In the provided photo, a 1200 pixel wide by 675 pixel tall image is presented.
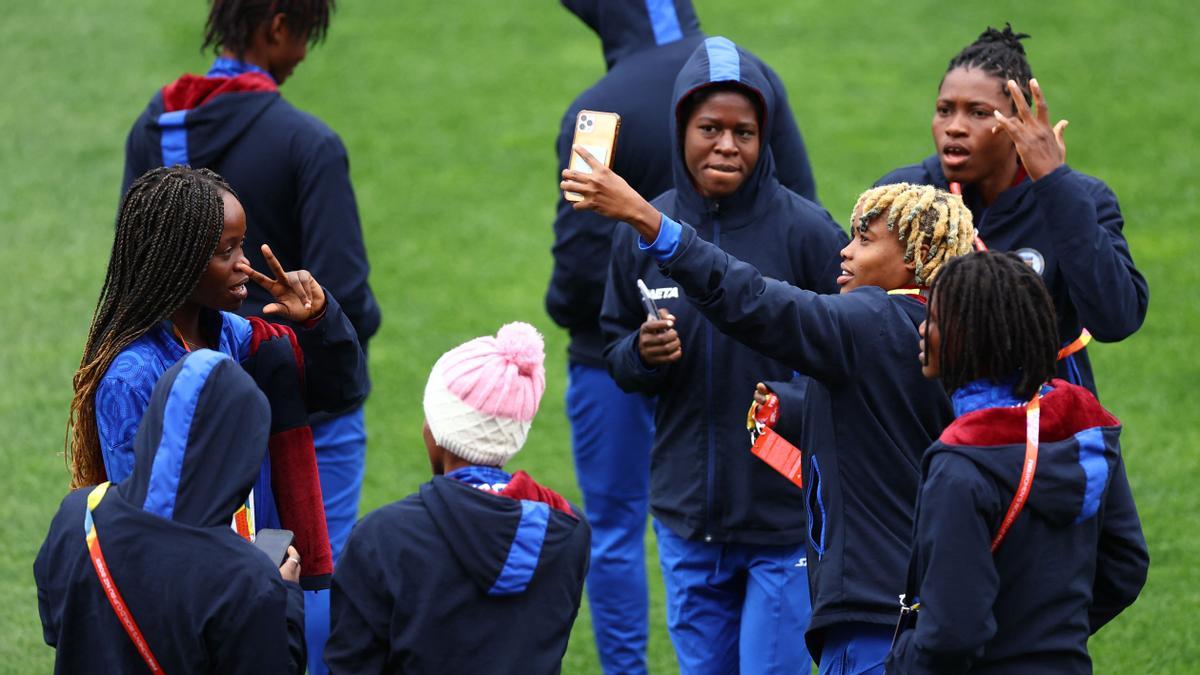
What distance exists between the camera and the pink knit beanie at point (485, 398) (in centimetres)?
344

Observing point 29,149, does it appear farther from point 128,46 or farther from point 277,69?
point 277,69

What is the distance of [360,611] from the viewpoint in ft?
11.0

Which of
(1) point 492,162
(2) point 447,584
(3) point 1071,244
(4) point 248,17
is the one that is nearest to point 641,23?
(4) point 248,17

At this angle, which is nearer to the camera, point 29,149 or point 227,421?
point 227,421

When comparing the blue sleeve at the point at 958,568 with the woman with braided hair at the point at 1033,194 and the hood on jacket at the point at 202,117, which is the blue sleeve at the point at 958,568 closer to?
the woman with braided hair at the point at 1033,194

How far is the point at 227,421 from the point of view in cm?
308

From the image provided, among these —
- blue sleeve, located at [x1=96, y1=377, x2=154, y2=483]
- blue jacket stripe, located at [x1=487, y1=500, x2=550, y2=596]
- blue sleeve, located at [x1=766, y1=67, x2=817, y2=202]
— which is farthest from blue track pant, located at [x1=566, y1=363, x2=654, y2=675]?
blue sleeve, located at [x1=96, y1=377, x2=154, y2=483]

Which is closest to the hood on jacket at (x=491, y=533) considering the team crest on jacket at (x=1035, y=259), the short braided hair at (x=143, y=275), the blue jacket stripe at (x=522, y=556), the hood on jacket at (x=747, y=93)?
the blue jacket stripe at (x=522, y=556)

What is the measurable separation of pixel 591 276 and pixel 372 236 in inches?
207

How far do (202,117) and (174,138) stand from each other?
4.9 inches

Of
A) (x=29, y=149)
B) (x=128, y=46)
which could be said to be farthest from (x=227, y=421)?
(x=128, y=46)

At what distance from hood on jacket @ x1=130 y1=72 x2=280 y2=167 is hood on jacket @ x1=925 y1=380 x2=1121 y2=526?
2.69m

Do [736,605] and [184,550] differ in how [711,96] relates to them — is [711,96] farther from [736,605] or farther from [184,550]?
[184,550]

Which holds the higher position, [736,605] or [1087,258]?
[1087,258]
